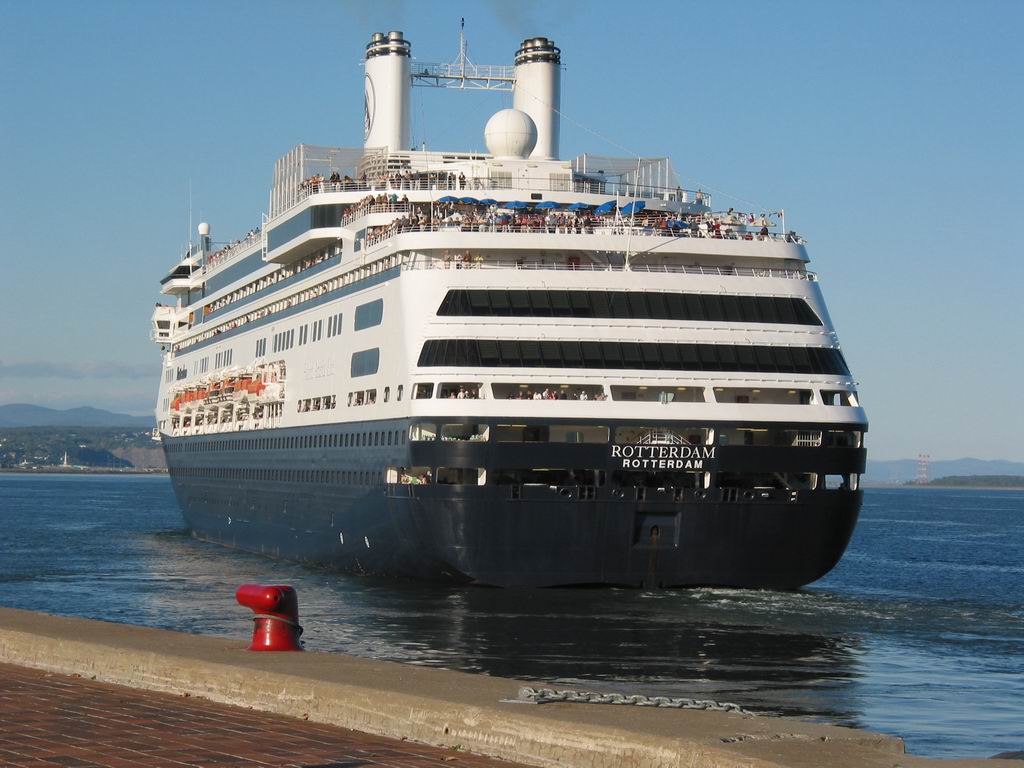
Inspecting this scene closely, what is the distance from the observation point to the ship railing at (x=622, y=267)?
3824 cm

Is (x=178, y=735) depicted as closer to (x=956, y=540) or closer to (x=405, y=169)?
(x=405, y=169)

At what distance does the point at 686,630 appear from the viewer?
101 feet

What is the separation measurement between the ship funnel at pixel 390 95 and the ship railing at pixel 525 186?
8133 mm

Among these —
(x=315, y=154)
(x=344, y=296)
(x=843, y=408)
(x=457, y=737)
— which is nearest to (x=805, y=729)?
(x=457, y=737)

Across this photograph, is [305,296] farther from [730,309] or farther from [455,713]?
[455,713]

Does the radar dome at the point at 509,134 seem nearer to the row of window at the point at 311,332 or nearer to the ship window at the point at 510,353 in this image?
the row of window at the point at 311,332

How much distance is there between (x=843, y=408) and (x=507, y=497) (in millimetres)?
8594

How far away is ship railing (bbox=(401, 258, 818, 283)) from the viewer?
38237 millimetres

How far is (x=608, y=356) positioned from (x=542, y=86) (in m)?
23.6

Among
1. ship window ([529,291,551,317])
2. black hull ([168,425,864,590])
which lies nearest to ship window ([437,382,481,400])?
black hull ([168,425,864,590])

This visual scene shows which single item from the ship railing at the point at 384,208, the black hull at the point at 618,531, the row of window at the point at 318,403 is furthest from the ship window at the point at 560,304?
the row of window at the point at 318,403

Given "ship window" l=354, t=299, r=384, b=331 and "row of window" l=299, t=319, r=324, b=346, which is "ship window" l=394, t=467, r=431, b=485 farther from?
"row of window" l=299, t=319, r=324, b=346

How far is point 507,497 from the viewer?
115ft

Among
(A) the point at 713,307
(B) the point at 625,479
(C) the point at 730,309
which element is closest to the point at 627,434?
(B) the point at 625,479
